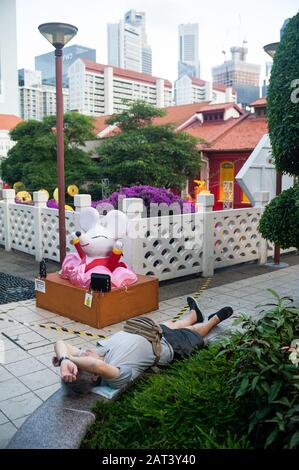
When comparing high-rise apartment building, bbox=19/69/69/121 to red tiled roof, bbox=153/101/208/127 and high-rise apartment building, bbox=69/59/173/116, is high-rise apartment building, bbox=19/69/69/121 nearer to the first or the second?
high-rise apartment building, bbox=69/59/173/116

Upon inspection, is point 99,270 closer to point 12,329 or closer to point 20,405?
point 12,329

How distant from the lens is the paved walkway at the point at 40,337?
365cm

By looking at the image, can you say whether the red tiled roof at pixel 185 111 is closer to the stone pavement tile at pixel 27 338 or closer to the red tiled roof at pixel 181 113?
the red tiled roof at pixel 181 113

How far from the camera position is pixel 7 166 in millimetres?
18156

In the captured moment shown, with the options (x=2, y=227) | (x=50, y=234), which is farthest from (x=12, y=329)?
(x=2, y=227)

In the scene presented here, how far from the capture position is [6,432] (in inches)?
127

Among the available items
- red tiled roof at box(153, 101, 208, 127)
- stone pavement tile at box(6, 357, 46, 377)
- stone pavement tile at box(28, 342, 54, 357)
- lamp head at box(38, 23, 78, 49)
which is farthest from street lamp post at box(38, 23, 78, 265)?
red tiled roof at box(153, 101, 208, 127)

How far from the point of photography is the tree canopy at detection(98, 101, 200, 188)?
15.7 metres

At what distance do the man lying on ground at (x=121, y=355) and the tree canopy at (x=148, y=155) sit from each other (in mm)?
11769

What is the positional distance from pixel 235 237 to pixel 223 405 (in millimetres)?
6194
